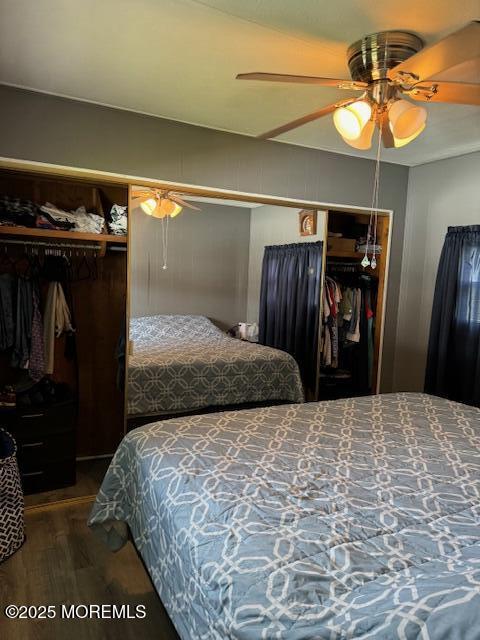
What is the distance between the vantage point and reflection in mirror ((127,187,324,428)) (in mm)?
3201

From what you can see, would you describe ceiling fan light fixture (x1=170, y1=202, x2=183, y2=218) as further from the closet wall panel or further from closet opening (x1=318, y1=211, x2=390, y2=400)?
closet opening (x1=318, y1=211, x2=390, y2=400)

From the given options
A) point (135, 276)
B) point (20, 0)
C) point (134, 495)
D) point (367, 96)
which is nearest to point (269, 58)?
point (367, 96)

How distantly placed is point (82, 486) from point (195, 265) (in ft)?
5.94

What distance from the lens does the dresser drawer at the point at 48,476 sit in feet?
9.02

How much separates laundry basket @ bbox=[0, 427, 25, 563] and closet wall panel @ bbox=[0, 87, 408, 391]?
1760 millimetres

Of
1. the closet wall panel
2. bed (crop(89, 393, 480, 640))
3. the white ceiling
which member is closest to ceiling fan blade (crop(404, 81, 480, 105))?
the white ceiling

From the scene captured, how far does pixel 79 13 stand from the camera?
1.75m

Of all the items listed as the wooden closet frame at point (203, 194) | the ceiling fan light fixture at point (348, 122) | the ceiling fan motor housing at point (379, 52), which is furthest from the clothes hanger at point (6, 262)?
the ceiling fan motor housing at point (379, 52)

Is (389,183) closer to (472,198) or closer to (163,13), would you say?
(472,198)

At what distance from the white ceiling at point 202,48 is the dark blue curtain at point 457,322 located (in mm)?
920

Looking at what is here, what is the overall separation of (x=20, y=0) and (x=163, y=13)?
0.55 m

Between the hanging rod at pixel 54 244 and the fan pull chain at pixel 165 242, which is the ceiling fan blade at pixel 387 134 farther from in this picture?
the hanging rod at pixel 54 244

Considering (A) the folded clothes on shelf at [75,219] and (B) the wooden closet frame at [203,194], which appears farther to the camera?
(A) the folded clothes on shelf at [75,219]

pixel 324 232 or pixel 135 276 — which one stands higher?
pixel 324 232
